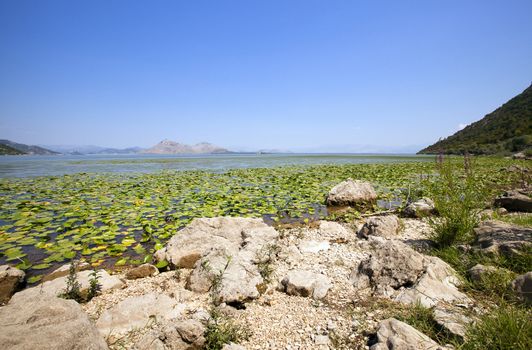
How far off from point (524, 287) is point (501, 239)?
161 cm

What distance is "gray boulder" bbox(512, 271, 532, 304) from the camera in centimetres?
292

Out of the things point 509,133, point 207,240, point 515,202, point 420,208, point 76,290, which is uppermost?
point 509,133

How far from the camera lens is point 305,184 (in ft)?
49.0

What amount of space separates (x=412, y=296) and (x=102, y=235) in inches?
286

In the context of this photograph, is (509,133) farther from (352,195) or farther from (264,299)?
(264,299)

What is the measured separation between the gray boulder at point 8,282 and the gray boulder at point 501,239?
8038 mm

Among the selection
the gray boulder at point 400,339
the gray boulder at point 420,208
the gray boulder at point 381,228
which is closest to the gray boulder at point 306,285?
the gray boulder at point 400,339

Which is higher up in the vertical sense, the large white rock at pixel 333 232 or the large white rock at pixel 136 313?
the large white rock at pixel 333 232

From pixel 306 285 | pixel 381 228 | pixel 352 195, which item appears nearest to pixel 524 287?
pixel 306 285

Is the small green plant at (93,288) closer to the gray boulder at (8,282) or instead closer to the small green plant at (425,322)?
the gray boulder at (8,282)

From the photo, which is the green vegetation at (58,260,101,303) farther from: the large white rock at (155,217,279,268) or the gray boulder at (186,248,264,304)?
the gray boulder at (186,248,264,304)

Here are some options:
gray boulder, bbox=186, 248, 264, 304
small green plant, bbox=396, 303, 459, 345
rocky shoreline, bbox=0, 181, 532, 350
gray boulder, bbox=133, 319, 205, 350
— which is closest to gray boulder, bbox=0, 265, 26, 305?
rocky shoreline, bbox=0, 181, 532, 350

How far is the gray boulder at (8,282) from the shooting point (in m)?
4.27

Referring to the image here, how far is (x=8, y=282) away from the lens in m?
4.38
